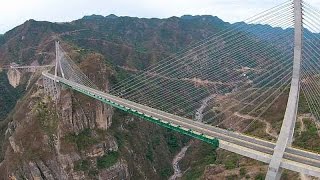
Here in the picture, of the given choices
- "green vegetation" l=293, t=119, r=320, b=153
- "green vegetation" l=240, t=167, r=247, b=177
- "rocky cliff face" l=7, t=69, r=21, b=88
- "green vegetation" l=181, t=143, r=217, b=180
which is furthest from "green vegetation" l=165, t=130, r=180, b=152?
"rocky cliff face" l=7, t=69, r=21, b=88

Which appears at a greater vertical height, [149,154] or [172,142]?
[149,154]

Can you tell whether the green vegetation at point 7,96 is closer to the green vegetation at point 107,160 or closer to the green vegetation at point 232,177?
the green vegetation at point 107,160

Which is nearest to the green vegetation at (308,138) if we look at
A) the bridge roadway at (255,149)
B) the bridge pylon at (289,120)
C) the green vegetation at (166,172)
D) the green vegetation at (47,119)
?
the bridge roadway at (255,149)

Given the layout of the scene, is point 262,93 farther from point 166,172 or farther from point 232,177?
point 166,172

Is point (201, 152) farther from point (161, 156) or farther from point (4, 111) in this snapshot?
point (4, 111)

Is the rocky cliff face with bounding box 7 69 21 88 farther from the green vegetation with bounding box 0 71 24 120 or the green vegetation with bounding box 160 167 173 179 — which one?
the green vegetation with bounding box 160 167 173 179

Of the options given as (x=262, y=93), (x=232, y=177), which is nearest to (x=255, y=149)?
(x=262, y=93)

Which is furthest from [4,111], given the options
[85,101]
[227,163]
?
[227,163]
